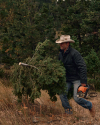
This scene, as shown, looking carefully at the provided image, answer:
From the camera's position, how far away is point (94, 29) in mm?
13867

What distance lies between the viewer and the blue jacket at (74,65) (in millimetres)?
4422

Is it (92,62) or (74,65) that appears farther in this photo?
(92,62)

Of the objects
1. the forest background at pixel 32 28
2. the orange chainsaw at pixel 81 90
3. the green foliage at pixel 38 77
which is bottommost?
A: the orange chainsaw at pixel 81 90

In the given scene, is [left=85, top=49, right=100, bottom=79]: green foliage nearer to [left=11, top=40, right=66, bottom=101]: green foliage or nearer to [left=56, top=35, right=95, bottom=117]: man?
[left=56, top=35, right=95, bottom=117]: man

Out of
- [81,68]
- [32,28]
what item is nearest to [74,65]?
[81,68]

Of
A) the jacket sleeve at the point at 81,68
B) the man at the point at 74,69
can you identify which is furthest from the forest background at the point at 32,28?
the jacket sleeve at the point at 81,68

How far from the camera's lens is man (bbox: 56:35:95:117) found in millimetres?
4434

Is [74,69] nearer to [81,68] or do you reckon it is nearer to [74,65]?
[74,65]

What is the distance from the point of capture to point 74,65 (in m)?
4.63

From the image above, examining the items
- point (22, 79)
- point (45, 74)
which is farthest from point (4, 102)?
point (45, 74)

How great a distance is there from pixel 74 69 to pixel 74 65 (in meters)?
0.10

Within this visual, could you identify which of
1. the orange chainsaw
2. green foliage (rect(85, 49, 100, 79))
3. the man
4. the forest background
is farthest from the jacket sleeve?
the forest background

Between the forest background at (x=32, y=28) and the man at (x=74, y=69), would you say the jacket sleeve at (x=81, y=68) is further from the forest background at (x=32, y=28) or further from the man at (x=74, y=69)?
the forest background at (x=32, y=28)

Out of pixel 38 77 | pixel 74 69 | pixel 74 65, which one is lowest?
pixel 38 77
